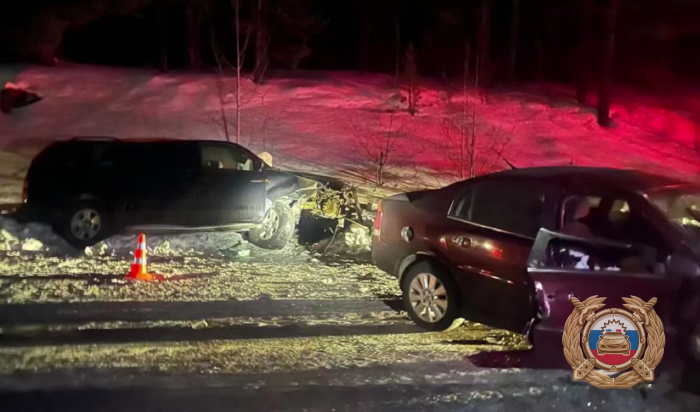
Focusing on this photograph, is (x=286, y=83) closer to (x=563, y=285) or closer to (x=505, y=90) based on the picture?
(x=505, y=90)

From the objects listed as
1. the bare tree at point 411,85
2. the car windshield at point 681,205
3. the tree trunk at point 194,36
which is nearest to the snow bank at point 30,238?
the car windshield at point 681,205

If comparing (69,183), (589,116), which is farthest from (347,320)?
(589,116)

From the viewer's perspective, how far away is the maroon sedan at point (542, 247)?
5934 millimetres

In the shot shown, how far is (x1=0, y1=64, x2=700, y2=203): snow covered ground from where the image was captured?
68.3 ft

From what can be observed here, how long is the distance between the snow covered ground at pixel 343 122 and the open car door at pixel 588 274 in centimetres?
1153

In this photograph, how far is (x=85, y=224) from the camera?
→ 11477 millimetres

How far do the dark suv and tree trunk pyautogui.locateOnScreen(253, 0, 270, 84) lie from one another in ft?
53.2

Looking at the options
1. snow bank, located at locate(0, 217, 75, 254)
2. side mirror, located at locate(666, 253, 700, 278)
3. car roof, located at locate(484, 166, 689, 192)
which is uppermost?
car roof, located at locate(484, 166, 689, 192)

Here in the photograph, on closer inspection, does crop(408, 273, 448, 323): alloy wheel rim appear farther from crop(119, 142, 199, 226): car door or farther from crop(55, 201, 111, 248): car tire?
crop(55, 201, 111, 248): car tire

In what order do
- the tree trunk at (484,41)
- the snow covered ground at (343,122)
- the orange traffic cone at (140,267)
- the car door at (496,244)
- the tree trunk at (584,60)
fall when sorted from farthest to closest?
the tree trunk at (584,60)
the tree trunk at (484,41)
the snow covered ground at (343,122)
the orange traffic cone at (140,267)
the car door at (496,244)

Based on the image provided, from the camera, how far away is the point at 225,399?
5.75m

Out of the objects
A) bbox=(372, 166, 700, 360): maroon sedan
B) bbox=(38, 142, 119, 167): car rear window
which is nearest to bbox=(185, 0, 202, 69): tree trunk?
bbox=(38, 142, 119, 167): car rear window

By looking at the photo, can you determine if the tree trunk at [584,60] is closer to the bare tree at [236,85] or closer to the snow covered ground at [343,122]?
the snow covered ground at [343,122]

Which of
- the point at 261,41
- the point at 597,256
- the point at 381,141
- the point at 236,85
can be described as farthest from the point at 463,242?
the point at 261,41
